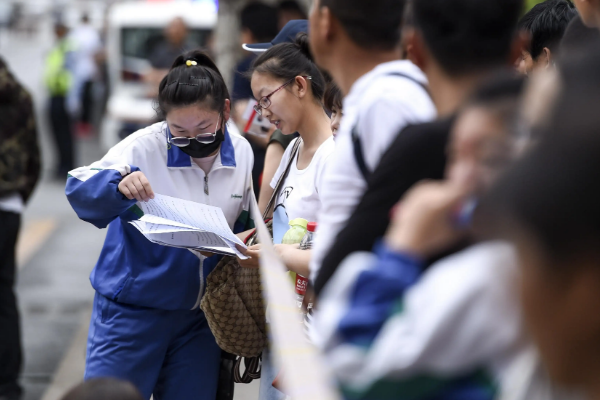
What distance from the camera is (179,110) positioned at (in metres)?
2.96

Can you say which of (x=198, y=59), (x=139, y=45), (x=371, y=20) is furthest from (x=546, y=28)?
(x=139, y=45)

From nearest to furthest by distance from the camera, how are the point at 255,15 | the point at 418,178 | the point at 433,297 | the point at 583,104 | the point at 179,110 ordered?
the point at 583,104
the point at 433,297
the point at 418,178
the point at 179,110
the point at 255,15

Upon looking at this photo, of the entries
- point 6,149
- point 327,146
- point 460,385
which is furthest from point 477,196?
point 6,149

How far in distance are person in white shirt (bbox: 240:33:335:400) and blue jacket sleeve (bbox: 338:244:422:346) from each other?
159cm

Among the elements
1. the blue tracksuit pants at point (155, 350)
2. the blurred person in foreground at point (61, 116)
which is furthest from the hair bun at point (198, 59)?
the blurred person in foreground at point (61, 116)

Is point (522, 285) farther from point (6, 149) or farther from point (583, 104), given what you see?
point (6, 149)

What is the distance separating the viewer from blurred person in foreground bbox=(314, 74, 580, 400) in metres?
1.00

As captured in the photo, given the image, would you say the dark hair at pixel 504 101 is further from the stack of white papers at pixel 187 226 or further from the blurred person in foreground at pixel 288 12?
the blurred person in foreground at pixel 288 12

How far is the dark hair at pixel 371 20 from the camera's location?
1.67m

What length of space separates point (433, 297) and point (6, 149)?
13.1 feet

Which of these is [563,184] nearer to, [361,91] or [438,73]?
[438,73]

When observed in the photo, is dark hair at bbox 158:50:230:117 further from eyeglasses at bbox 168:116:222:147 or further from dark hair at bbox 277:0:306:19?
dark hair at bbox 277:0:306:19

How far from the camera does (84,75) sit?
15867 millimetres

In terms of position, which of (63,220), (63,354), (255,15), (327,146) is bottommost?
(63,354)
